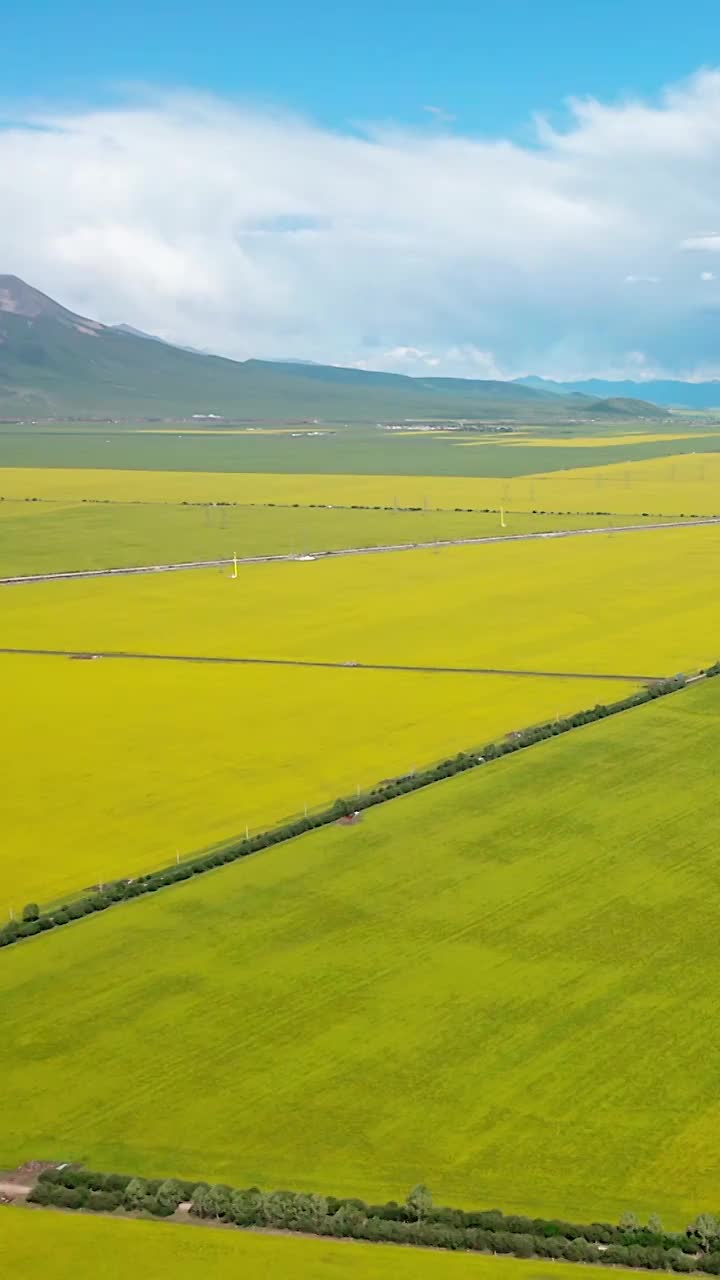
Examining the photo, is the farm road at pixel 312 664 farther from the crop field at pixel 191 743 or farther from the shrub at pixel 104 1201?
the shrub at pixel 104 1201

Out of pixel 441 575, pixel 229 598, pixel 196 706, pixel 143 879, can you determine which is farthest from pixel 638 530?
pixel 143 879

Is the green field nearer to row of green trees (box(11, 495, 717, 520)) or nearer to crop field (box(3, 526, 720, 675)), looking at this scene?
crop field (box(3, 526, 720, 675))

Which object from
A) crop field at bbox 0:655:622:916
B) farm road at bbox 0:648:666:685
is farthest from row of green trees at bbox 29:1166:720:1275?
farm road at bbox 0:648:666:685

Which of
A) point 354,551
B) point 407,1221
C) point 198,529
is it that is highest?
point 354,551

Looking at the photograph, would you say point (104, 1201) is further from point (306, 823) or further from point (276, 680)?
point (276, 680)

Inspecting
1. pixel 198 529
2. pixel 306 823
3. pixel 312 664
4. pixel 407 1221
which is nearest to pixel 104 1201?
pixel 407 1221
